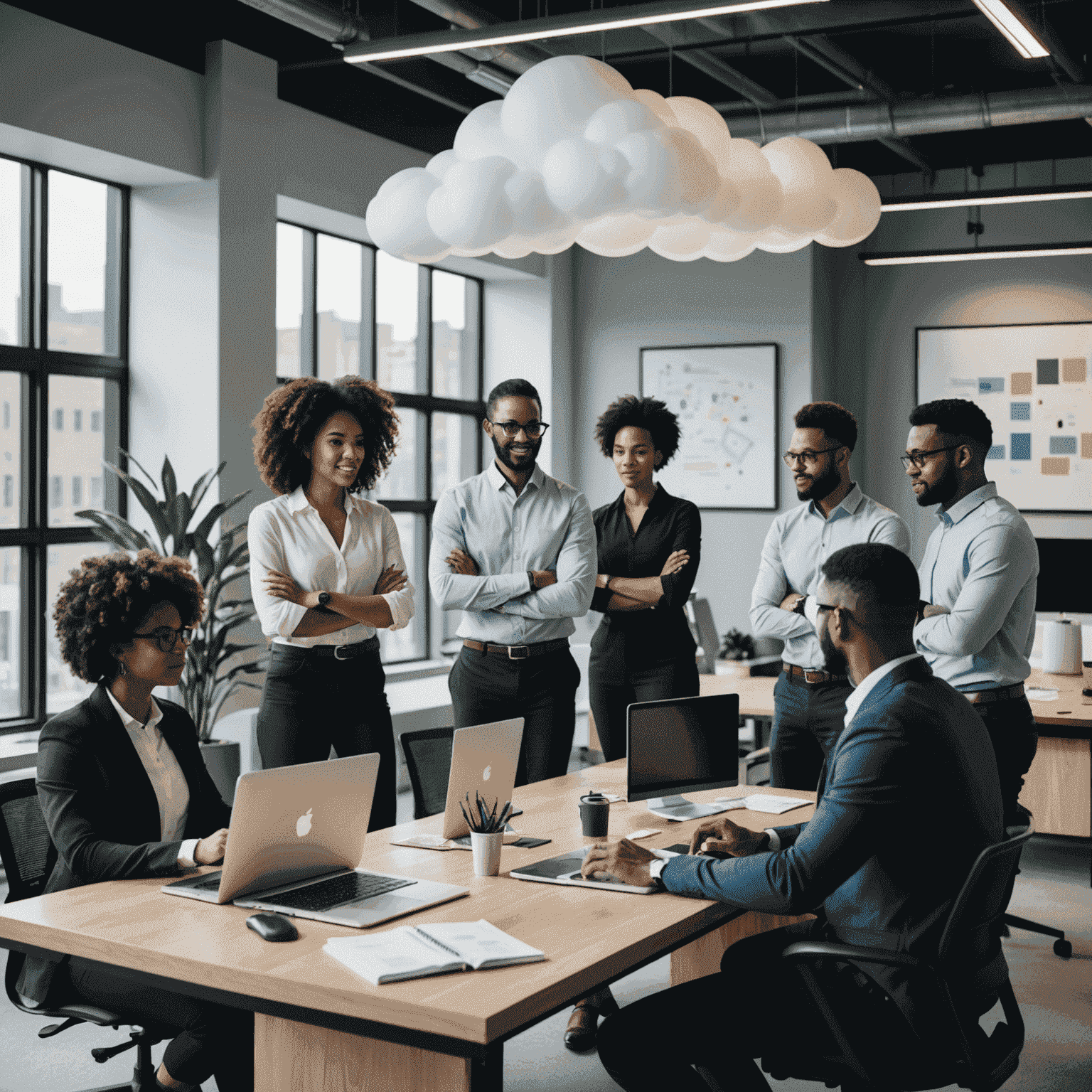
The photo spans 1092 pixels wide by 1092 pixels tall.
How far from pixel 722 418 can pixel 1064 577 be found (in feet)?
8.46

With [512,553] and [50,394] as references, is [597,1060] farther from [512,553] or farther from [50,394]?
[50,394]

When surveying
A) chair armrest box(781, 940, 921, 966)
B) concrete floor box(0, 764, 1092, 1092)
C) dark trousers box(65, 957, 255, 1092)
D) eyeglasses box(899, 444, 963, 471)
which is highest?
eyeglasses box(899, 444, 963, 471)

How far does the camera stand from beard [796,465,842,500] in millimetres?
4172

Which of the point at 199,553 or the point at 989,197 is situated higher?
the point at 989,197

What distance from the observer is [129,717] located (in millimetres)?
2660

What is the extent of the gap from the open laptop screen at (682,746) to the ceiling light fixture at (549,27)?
69.9 inches

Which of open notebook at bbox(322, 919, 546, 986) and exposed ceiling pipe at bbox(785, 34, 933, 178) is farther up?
exposed ceiling pipe at bbox(785, 34, 933, 178)

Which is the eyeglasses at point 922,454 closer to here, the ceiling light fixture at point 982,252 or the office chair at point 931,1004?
the office chair at point 931,1004

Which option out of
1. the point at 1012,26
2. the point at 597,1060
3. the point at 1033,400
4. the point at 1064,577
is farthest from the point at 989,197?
the point at 597,1060

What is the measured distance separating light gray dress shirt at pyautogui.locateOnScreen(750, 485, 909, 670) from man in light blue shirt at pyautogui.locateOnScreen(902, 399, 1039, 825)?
9.7 inches

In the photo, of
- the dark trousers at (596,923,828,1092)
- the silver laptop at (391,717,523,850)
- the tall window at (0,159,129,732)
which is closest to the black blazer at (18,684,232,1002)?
the silver laptop at (391,717,523,850)

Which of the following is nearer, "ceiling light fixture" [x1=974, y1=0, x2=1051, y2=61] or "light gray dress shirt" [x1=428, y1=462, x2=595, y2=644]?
"ceiling light fixture" [x1=974, y1=0, x2=1051, y2=61]

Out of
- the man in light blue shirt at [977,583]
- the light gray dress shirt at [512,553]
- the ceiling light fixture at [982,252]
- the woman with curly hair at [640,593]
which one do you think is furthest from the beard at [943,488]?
the ceiling light fixture at [982,252]

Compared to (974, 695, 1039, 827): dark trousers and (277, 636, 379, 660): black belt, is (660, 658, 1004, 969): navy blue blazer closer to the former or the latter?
(974, 695, 1039, 827): dark trousers
